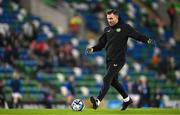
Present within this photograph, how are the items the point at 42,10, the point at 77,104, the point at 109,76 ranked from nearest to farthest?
the point at 109,76 < the point at 77,104 < the point at 42,10

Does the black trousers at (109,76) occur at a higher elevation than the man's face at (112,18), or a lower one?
lower

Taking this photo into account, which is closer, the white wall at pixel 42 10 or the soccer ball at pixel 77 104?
the soccer ball at pixel 77 104

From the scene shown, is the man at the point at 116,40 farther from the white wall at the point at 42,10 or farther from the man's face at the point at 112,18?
the white wall at the point at 42,10

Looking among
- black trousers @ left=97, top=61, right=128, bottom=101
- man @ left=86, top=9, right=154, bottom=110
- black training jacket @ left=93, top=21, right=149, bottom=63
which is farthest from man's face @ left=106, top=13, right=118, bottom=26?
black trousers @ left=97, top=61, right=128, bottom=101

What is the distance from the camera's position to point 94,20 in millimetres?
A: 33812

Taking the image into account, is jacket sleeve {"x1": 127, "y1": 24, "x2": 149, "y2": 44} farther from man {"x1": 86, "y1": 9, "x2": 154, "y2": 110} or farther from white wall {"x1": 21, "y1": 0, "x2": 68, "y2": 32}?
white wall {"x1": 21, "y1": 0, "x2": 68, "y2": 32}

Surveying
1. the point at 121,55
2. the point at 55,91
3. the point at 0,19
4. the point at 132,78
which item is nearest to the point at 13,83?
the point at 55,91

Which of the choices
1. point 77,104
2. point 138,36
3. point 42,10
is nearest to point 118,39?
point 138,36

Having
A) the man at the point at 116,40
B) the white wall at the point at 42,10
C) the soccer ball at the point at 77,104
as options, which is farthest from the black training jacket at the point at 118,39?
the white wall at the point at 42,10

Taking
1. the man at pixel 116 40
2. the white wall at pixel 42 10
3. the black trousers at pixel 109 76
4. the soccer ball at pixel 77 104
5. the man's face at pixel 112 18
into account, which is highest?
the white wall at pixel 42 10

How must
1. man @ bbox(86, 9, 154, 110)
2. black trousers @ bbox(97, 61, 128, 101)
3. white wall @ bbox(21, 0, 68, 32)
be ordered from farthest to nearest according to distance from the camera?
white wall @ bbox(21, 0, 68, 32) < man @ bbox(86, 9, 154, 110) < black trousers @ bbox(97, 61, 128, 101)

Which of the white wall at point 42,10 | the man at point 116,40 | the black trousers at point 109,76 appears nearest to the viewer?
the black trousers at point 109,76

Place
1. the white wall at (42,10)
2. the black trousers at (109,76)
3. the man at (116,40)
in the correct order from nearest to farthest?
the black trousers at (109,76), the man at (116,40), the white wall at (42,10)

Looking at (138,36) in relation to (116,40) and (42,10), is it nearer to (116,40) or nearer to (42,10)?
(116,40)
